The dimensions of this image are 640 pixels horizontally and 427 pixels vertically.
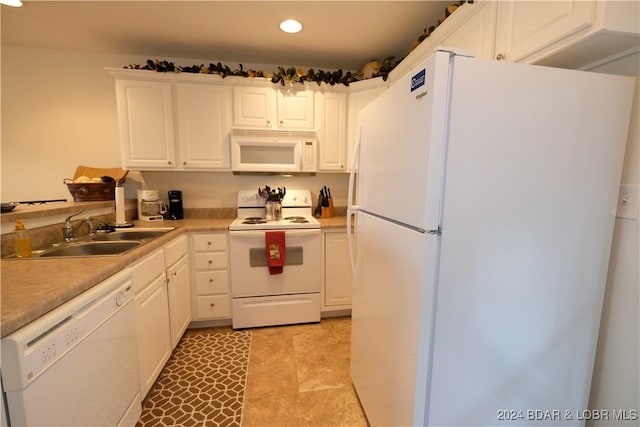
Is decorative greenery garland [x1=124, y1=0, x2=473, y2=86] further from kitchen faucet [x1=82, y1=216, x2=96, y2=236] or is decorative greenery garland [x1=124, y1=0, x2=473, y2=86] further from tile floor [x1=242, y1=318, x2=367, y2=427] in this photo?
tile floor [x1=242, y1=318, x2=367, y2=427]

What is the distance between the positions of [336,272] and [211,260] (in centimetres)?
113

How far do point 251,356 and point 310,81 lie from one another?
8.04 ft

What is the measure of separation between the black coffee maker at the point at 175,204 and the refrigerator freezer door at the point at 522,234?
8.33ft

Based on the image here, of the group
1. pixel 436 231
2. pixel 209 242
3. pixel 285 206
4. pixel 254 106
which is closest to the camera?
pixel 436 231

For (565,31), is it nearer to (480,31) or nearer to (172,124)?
(480,31)

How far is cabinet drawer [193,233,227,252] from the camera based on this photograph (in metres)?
2.27

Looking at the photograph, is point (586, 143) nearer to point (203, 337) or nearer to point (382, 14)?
point (382, 14)

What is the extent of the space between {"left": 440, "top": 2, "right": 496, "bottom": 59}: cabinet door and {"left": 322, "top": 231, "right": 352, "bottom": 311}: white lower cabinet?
1626mm

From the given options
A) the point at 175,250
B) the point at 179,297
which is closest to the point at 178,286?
the point at 179,297

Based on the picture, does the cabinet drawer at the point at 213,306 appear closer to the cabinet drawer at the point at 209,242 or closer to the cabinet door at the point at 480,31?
the cabinet drawer at the point at 209,242

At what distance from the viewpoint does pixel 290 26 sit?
6.76ft

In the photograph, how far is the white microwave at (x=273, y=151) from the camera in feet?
8.18

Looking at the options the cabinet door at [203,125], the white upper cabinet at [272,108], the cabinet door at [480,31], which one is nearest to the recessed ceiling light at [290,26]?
the white upper cabinet at [272,108]

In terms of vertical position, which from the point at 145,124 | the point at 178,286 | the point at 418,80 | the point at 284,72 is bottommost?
the point at 178,286
